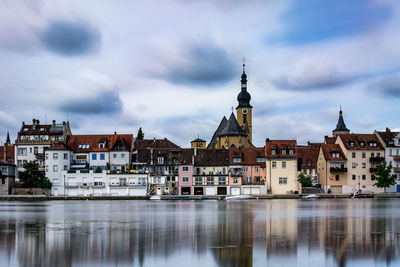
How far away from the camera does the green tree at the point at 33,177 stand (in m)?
98.6

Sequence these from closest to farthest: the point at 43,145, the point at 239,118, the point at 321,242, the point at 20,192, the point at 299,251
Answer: the point at 299,251 → the point at 321,242 → the point at 20,192 → the point at 43,145 → the point at 239,118

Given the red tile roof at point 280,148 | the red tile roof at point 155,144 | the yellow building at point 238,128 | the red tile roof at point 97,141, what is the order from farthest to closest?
the yellow building at point 238,128
the red tile roof at point 155,144
the red tile roof at point 97,141
the red tile roof at point 280,148

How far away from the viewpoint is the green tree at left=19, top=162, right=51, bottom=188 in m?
98.6

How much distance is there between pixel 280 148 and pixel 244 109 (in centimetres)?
5988

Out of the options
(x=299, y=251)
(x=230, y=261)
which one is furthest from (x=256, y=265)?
(x=299, y=251)

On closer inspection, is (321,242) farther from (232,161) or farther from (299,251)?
(232,161)

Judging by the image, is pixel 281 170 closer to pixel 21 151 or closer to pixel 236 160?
pixel 236 160

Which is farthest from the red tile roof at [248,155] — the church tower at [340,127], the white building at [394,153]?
the church tower at [340,127]

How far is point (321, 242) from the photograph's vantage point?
2967cm

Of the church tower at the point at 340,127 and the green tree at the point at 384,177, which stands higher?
the church tower at the point at 340,127

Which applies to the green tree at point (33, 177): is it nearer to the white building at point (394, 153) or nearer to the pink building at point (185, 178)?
the pink building at point (185, 178)

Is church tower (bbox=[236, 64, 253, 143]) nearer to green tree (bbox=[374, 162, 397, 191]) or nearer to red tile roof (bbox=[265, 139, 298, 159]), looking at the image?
red tile roof (bbox=[265, 139, 298, 159])

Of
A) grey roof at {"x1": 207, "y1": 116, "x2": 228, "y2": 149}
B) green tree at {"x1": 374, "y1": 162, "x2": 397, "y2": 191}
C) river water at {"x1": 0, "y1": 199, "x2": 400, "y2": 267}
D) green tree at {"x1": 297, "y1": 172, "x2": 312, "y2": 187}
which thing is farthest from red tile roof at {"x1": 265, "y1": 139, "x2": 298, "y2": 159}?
river water at {"x1": 0, "y1": 199, "x2": 400, "y2": 267}

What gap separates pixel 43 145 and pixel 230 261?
8944cm
